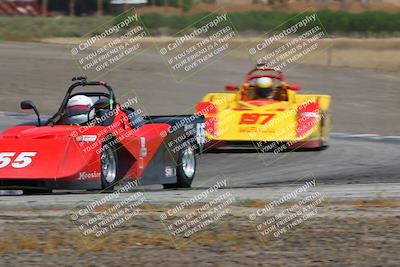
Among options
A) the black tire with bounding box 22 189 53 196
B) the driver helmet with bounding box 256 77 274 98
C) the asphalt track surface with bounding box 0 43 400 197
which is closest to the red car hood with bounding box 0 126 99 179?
the black tire with bounding box 22 189 53 196

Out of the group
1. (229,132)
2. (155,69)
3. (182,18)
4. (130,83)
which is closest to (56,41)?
(182,18)

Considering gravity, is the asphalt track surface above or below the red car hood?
below

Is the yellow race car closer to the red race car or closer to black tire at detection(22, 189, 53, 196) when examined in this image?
the red race car

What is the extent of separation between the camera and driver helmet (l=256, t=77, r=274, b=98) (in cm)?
1900

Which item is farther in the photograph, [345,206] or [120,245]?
[345,206]

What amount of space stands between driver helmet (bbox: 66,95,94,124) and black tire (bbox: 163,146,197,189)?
1238 mm

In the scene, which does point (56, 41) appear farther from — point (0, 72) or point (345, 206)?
point (345, 206)

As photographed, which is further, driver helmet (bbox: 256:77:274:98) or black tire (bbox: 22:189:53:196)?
driver helmet (bbox: 256:77:274:98)

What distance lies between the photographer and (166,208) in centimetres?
1001

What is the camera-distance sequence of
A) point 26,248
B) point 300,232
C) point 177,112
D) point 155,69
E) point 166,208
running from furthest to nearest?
point 155,69 < point 177,112 < point 166,208 < point 300,232 < point 26,248

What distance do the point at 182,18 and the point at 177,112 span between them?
22.0 m

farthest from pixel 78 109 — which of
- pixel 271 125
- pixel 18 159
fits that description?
pixel 271 125

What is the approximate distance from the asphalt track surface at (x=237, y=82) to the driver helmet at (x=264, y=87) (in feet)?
4.52

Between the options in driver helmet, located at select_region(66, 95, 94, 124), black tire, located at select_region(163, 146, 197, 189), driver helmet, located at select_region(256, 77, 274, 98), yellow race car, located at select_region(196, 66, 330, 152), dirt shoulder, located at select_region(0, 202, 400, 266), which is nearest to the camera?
dirt shoulder, located at select_region(0, 202, 400, 266)
